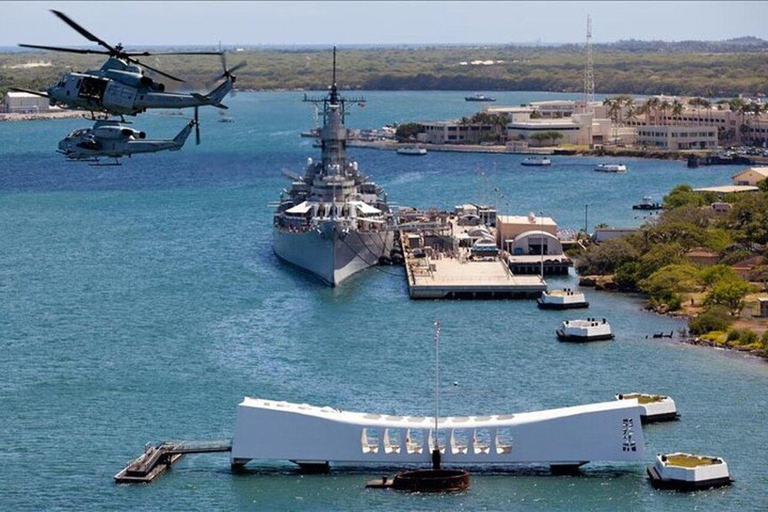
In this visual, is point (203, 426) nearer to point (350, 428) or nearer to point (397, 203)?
point (350, 428)

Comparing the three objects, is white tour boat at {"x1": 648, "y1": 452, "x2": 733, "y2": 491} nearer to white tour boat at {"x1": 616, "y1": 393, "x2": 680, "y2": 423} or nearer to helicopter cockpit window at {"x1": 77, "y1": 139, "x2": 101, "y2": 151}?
white tour boat at {"x1": 616, "y1": 393, "x2": 680, "y2": 423}

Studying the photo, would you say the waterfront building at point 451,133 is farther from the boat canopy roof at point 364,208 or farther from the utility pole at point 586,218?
the boat canopy roof at point 364,208

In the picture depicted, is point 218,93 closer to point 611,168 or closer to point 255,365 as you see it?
point 255,365

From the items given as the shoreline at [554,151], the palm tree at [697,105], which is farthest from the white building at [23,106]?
the palm tree at [697,105]

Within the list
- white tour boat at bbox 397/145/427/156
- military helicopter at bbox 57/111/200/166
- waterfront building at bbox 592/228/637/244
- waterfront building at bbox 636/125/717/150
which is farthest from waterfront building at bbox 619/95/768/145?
military helicopter at bbox 57/111/200/166

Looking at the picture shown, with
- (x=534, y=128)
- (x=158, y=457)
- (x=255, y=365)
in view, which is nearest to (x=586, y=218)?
(x=255, y=365)

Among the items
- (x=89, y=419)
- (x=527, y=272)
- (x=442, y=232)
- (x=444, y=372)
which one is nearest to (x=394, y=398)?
(x=444, y=372)

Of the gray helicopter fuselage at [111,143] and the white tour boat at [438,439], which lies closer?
the gray helicopter fuselage at [111,143]
